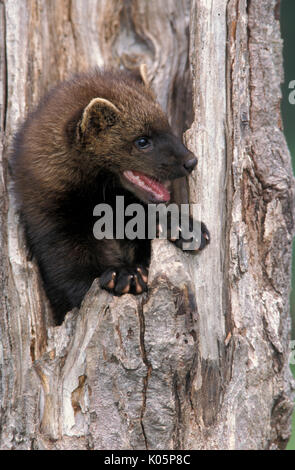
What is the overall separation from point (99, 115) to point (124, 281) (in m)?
0.97

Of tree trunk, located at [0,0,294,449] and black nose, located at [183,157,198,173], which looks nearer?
tree trunk, located at [0,0,294,449]

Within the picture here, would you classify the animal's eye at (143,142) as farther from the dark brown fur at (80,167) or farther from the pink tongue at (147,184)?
the pink tongue at (147,184)

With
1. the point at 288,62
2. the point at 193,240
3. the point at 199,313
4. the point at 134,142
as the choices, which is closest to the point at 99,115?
the point at 134,142

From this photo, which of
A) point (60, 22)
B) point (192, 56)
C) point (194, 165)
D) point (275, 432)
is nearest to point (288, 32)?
point (60, 22)

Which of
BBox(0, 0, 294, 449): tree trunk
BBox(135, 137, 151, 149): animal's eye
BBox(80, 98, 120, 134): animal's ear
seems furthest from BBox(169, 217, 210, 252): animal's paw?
BBox(80, 98, 120, 134): animal's ear

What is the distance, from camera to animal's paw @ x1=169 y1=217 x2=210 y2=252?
3.65m

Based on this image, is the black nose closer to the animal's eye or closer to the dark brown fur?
the dark brown fur

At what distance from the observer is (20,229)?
4.23m

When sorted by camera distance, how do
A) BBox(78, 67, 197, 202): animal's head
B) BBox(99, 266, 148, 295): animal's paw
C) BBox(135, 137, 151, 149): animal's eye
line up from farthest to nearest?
BBox(135, 137, 151, 149): animal's eye
BBox(78, 67, 197, 202): animal's head
BBox(99, 266, 148, 295): animal's paw

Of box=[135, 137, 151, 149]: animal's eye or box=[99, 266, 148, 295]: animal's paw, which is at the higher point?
box=[135, 137, 151, 149]: animal's eye

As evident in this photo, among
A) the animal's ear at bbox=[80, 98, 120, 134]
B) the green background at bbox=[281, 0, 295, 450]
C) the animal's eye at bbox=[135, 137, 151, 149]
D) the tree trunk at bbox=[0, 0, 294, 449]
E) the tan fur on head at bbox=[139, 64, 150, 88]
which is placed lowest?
the tree trunk at bbox=[0, 0, 294, 449]

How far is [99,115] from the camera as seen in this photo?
3865mm

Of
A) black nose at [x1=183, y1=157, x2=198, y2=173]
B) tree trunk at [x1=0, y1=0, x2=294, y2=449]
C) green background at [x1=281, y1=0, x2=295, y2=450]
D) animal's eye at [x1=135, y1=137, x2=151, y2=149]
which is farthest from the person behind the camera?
green background at [x1=281, y1=0, x2=295, y2=450]

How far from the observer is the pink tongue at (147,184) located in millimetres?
4043
